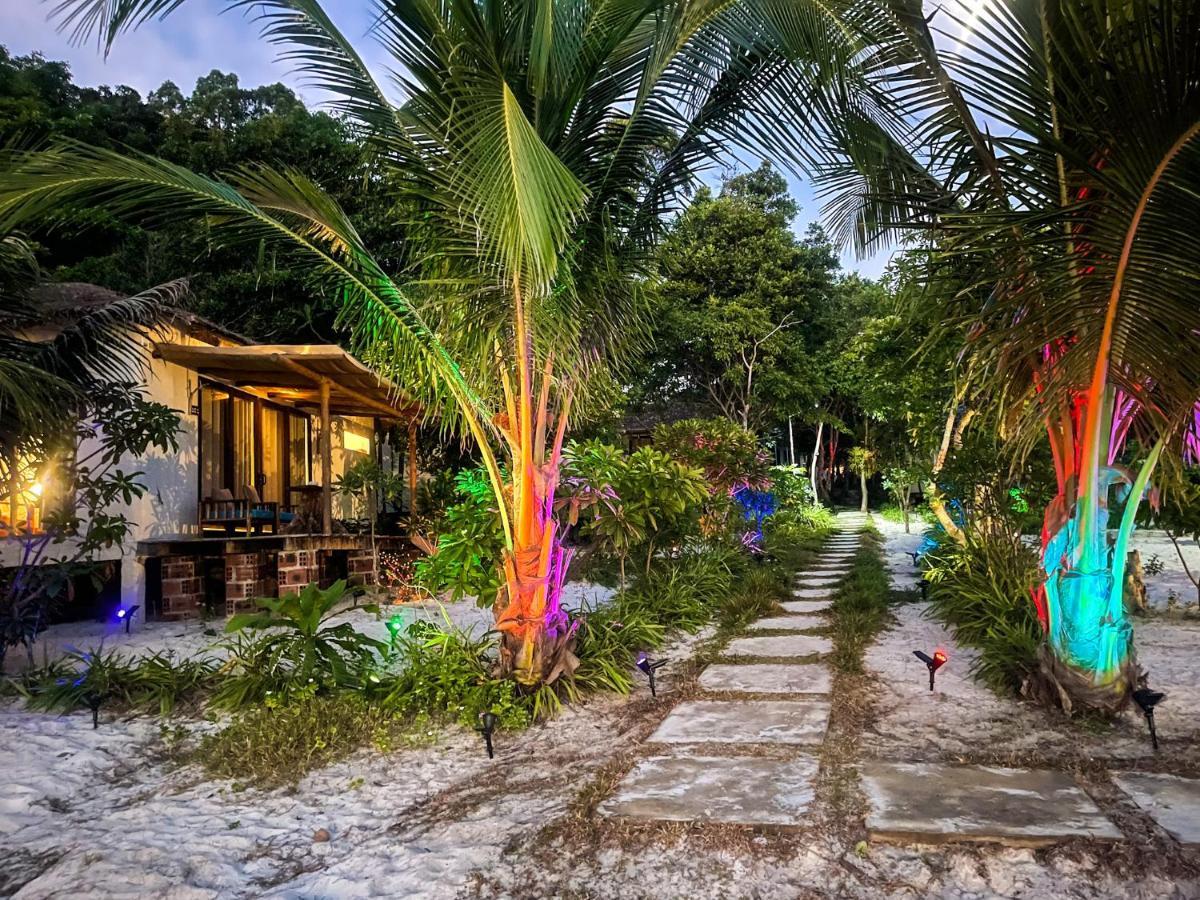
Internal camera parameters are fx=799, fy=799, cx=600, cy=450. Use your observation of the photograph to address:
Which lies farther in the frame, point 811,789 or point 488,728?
point 488,728

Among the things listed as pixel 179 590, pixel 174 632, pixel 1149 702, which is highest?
pixel 179 590

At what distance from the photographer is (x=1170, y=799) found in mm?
3092

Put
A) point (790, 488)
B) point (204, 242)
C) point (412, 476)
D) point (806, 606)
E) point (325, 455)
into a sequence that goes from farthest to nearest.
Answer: point (790, 488) → point (204, 242) → point (412, 476) → point (325, 455) → point (806, 606)

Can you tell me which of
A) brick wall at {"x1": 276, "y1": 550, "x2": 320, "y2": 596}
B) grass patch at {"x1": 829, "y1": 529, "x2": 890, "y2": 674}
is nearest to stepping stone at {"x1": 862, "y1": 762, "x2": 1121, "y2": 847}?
grass patch at {"x1": 829, "y1": 529, "x2": 890, "y2": 674}

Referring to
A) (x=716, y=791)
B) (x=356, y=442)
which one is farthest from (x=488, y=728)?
(x=356, y=442)

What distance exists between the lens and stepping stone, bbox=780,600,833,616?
7.76m

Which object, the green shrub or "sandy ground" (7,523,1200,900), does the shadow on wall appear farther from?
the green shrub

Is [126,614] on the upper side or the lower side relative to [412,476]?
lower

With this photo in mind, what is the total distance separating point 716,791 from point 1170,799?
1.74 m

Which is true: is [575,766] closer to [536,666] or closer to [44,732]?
[536,666]

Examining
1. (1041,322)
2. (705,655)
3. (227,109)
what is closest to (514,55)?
(1041,322)

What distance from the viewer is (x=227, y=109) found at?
16.2 m

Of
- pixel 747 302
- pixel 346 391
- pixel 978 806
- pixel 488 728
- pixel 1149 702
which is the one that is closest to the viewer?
pixel 978 806

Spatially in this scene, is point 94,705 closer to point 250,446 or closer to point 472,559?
point 472,559
